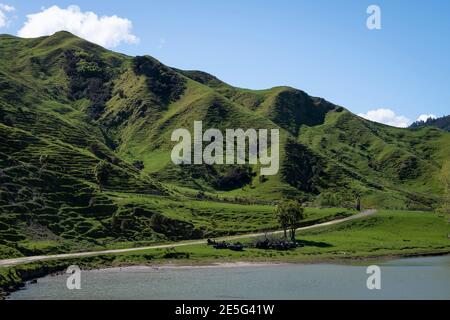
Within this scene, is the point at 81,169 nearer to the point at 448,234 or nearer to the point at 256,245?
the point at 256,245

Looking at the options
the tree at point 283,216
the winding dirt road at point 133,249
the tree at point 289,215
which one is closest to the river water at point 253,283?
the winding dirt road at point 133,249

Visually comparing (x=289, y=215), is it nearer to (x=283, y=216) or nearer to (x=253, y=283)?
(x=283, y=216)

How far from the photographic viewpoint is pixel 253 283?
278 ft

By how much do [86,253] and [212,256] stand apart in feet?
81.5

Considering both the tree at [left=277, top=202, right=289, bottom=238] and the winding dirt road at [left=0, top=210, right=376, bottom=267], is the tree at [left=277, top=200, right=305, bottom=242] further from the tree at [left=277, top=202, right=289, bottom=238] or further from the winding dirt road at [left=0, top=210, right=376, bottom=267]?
the winding dirt road at [left=0, top=210, right=376, bottom=267]

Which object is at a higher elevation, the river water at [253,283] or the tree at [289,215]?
the tree at [289,215]

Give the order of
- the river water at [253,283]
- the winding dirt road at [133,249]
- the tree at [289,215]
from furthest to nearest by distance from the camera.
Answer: the tree at [289,215] < the winding dirt road at [133,249] < the river water at [253,283]

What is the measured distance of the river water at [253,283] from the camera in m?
73.6

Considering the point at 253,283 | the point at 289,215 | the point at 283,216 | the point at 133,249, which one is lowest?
the point at 133,249

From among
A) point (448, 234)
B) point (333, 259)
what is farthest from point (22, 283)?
point (448, 234)

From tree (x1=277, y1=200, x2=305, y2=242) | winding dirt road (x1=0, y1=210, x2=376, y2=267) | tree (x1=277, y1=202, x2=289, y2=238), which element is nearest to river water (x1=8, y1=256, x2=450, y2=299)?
winding dirt road (x1=0, y1=210, x2=376, y2=267)

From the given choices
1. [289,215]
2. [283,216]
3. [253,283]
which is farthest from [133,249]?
[253,283]

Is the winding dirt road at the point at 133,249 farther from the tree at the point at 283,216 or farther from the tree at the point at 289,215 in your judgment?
the tree at the point at 289,215

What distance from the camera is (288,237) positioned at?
136 m
